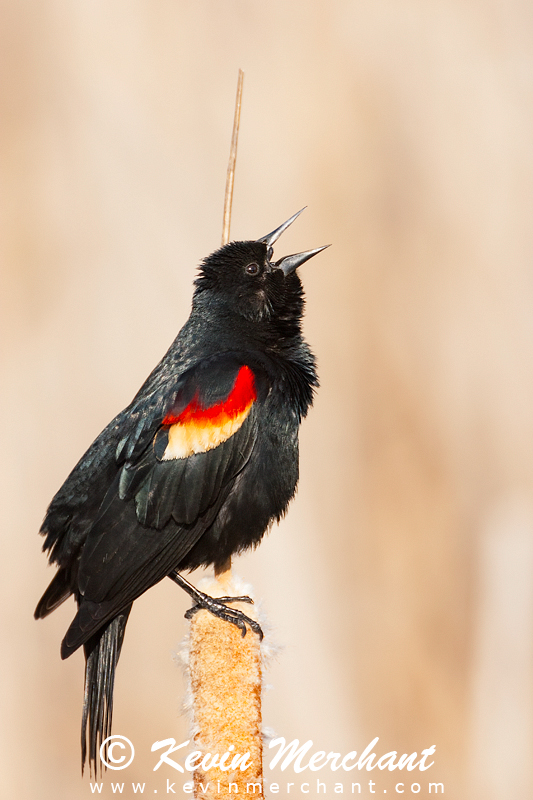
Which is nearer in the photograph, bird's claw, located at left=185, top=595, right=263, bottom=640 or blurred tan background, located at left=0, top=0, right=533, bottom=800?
bird's claw, located at left=185, top=595, right=263, bottom=640

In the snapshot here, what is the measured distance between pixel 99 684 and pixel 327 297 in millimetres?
2813

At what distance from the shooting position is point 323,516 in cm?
412

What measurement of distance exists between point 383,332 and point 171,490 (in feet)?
8.05

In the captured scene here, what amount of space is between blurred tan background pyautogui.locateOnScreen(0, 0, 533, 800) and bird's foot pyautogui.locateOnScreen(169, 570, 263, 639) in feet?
5.39

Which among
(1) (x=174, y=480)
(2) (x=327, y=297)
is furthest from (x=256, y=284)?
(2) (x=327, y=297)

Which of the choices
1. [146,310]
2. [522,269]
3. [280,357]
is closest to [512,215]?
[522,269]

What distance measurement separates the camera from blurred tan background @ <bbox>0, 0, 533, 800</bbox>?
385 centimetres

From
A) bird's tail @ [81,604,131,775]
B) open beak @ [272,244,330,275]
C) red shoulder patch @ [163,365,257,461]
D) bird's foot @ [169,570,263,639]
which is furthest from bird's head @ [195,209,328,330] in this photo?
bird's tail @ [81,604,131,775]

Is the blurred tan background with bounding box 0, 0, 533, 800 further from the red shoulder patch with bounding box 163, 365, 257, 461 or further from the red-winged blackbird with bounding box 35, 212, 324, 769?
the red shoulder patch with bounding box 163, 365, 257, 461

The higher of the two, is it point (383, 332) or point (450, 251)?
point (450, 251)

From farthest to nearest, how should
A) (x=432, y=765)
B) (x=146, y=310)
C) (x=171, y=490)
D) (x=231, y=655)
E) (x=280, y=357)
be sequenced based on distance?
1. (x=146, y=310)
2. (x=432, y=765)
3. (x=280, y=357)
4. (x=171, y=490)
5. (x=231, y=655)

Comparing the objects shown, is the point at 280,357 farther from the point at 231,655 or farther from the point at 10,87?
the point at 10,87

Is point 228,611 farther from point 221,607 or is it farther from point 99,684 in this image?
point 99,684

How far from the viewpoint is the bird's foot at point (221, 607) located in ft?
6.12
